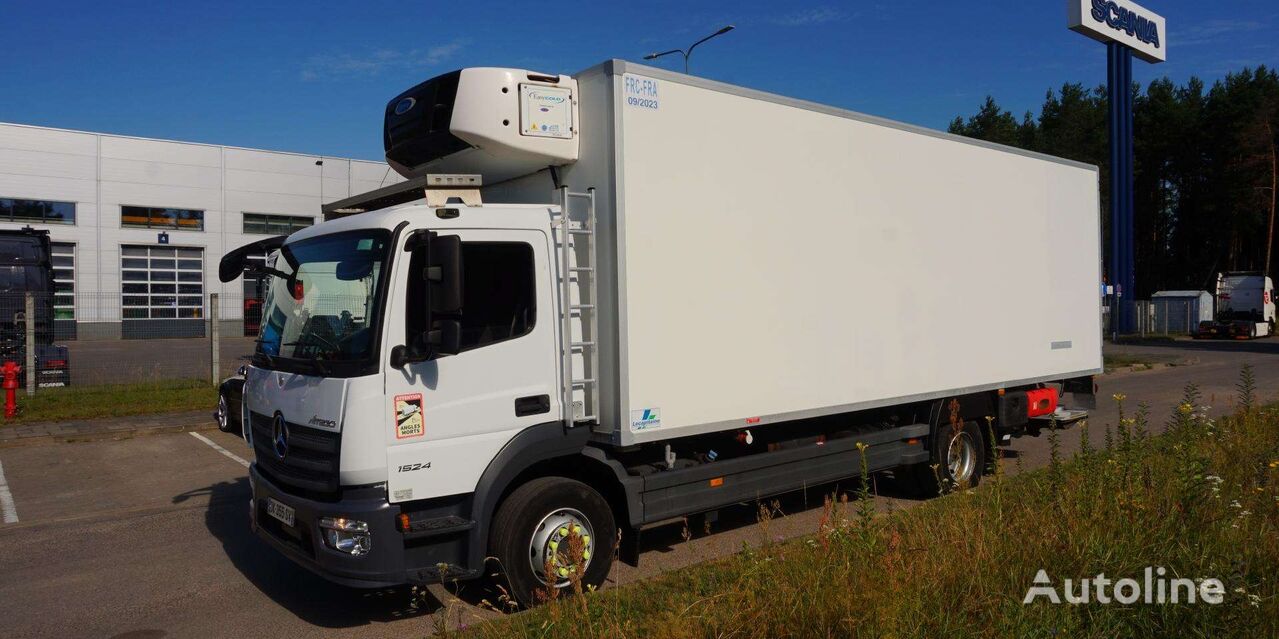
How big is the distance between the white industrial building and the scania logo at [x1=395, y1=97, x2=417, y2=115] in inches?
1086

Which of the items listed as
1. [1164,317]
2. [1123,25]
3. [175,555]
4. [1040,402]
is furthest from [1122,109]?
[175,555]

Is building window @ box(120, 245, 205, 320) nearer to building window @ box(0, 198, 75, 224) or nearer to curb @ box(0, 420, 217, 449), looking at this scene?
building window @ box(0, 198, 75, 224)

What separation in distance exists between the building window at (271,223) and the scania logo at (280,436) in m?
34.6

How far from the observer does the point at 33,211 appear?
1299 inches

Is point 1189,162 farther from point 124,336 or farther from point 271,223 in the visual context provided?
point 124,336

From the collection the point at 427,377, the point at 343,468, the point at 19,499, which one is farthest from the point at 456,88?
the point at 19,499

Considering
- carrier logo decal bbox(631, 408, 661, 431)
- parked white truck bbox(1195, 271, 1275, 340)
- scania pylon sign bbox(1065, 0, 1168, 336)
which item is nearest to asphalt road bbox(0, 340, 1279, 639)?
carrier logo decal bbox(631, 408, 661, 431)

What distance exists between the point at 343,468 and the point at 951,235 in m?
5.46

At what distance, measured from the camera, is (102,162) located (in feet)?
113

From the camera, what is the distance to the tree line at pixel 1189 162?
46094 mm

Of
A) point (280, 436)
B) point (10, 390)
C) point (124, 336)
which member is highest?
point (124, 336)

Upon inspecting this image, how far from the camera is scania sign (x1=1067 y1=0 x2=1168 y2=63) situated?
111ft

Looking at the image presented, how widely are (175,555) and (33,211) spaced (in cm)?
3385

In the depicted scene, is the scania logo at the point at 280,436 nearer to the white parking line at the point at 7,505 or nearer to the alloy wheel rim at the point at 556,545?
the alloy wheel rim at the point at 556,545
